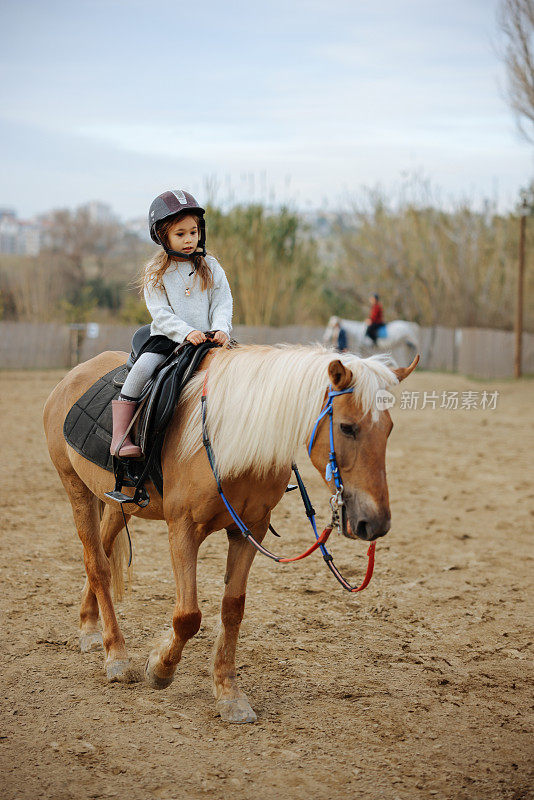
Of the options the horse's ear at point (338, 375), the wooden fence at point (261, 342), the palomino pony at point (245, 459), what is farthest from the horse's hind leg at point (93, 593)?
the wooden fence at point (261, 342)

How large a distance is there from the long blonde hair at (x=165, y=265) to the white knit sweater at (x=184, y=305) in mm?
23

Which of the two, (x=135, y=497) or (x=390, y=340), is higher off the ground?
(x=390, y=340)

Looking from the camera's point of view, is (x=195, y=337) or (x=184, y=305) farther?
(x=184, y=305)

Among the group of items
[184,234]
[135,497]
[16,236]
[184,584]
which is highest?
[16,236]

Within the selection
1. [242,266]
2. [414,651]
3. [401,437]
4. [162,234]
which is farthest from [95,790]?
[242,266]

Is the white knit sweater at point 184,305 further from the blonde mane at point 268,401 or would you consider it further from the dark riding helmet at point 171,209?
the blonde mane at point 268,401

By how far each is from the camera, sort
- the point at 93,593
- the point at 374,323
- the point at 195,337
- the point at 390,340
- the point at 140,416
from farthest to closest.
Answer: the point at 390,340, the point at 374,323, the point at 93,593, the point at 140,416, the point at 195,337

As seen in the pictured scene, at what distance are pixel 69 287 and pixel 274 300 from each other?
59.3 feet

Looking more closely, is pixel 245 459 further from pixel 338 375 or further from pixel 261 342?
pixel 261 342

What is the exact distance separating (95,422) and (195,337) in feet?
2.65

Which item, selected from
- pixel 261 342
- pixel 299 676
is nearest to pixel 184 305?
pixel 299 676

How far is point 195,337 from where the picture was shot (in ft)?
10.7

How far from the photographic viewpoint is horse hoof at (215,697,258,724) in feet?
10.3

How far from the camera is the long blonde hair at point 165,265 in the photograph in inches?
133
